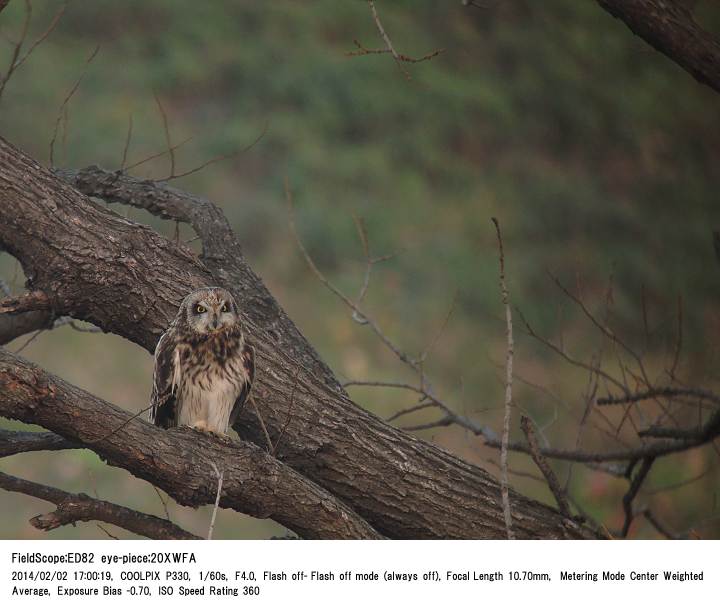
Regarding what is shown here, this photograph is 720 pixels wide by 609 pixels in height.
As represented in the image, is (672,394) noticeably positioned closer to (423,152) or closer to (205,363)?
(205,363)

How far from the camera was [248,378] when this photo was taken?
1.89 meters

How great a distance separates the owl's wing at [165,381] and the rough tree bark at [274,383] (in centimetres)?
3

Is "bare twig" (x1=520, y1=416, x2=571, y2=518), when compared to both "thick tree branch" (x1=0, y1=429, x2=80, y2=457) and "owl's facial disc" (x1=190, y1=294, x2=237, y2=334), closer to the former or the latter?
"owl's facial disc" (x1=190, y1=294, x2=237, y2=334)

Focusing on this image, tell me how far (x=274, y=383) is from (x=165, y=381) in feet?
Result: 0.80

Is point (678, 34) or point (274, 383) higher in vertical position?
point (678, 34)

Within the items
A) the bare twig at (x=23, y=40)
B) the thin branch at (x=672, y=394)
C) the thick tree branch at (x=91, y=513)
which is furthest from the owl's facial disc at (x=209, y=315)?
the thin branch at (x=672, y=394)

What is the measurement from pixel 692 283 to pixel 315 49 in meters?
3.41

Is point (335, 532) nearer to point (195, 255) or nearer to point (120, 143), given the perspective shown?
point (195, 255)

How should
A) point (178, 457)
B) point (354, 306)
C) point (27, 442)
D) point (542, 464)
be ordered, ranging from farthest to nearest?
point (354, 306) → point (542, 464) → point (27, 442) → point (178, 457)

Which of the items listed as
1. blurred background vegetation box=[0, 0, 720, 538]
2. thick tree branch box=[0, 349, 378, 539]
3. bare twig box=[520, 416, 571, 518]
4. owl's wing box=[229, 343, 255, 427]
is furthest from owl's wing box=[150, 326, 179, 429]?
blurred background vegetation box=[0, 0, 720, 538]

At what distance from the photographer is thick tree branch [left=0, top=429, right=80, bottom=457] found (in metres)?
1.80

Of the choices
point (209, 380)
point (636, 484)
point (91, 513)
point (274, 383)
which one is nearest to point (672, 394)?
point (636, 484)

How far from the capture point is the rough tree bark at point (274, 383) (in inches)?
71.6
